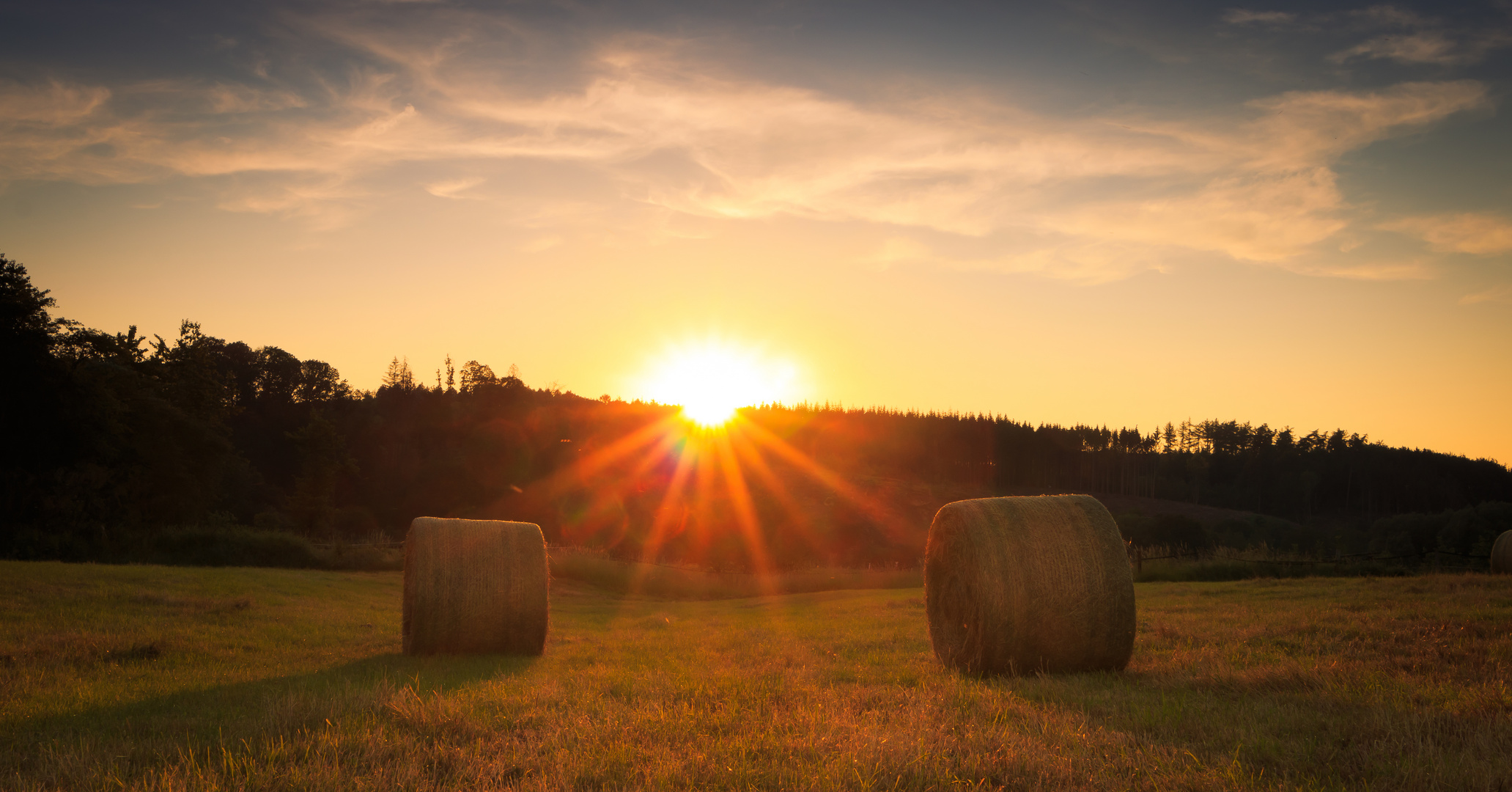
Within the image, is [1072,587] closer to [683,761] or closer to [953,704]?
→ [953,704]

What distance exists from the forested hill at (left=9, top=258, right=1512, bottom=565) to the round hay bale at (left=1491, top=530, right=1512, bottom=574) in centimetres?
1517

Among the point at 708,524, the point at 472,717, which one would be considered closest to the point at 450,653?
the point at 472,717

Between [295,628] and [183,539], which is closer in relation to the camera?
[295,628]

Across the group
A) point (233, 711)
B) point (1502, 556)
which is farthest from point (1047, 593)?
point (1502, 556)

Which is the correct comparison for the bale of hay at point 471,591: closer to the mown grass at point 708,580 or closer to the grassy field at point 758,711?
the grassy field at point 758,711

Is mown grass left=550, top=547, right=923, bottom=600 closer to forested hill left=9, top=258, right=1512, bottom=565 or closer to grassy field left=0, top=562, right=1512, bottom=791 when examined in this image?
forested hill left=9, top=258, right=1512, bottom=565

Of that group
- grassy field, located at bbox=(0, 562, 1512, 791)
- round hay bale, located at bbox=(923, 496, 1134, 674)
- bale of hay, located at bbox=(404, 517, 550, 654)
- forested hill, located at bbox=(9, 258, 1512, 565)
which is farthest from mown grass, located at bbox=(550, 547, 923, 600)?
round hay bale, located at bbox=(923, 496, 1134, 674)

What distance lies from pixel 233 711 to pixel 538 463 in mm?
85210

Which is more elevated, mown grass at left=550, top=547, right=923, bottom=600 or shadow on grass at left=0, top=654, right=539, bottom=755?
shadow on grass at left=0, top=654, right=539, bottom=755

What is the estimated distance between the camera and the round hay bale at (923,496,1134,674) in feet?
32.6

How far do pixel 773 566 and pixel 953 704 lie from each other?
4658cm

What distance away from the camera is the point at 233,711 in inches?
299

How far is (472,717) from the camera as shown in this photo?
671cm

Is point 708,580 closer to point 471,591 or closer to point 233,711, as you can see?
point 471,591
